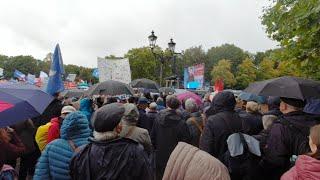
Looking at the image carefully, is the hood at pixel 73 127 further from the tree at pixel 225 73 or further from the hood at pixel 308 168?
the tree at pixel 225 73

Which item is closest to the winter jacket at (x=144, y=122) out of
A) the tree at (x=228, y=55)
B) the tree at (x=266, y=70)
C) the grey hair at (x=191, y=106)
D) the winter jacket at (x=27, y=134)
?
the grey hair at (x=191, y=106)

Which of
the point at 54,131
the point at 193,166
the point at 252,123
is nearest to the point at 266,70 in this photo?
the point at 252,123

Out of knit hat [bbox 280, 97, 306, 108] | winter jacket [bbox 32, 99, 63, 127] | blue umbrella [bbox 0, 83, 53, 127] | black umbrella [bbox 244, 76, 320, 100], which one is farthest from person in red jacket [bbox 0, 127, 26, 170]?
winter jacket [bbox 32, 99, 63, 127]

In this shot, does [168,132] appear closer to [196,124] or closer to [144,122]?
[196,124]

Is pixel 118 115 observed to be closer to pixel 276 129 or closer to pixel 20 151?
pixel 20 151

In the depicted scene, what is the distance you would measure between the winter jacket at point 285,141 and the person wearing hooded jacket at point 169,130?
2587 mm

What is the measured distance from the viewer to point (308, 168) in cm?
337

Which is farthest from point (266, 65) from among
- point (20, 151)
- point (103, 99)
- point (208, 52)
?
point (20, 151)

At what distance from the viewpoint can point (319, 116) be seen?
5309 mm

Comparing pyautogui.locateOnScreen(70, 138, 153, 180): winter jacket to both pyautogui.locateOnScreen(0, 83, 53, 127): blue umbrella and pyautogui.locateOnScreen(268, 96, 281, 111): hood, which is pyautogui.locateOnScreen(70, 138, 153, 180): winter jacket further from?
pyautogui.locateOnScreen(268, 96, 281, 111): hood

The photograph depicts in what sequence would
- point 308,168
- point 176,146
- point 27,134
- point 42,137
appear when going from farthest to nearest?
point 27,134
point 42,137
point 308,168
point 176,146

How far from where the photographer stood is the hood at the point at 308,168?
131 inches

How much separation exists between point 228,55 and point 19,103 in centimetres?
10953

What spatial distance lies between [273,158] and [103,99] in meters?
6.49
